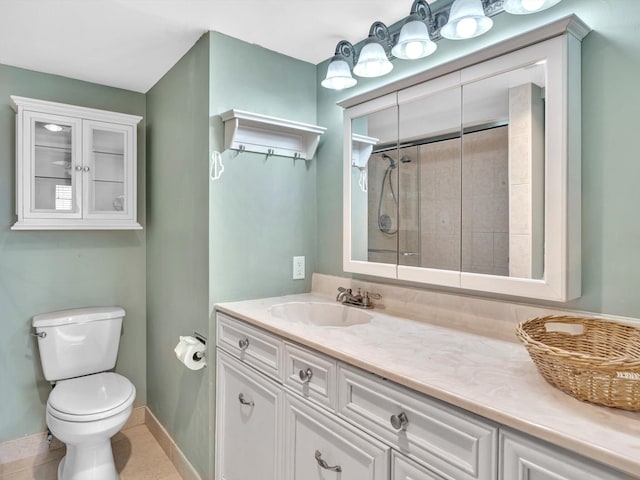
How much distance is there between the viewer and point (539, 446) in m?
0.75

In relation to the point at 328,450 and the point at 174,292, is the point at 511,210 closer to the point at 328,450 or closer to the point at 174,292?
the point at 328,450

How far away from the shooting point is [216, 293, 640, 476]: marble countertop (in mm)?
704

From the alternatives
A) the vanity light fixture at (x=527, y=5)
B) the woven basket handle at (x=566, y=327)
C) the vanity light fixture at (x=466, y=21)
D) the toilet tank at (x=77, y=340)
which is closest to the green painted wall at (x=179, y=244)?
the toilet tank at (x=77, y=340)

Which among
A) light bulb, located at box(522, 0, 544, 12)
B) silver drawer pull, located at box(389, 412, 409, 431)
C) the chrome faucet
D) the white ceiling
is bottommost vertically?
silver drawer pull, located at box(389, 412, 409, 431)

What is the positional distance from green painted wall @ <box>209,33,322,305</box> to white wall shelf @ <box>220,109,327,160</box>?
0.05 metres

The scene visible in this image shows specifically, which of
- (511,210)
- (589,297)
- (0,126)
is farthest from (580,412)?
(0,126)

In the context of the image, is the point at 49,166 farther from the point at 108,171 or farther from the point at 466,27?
the point at 466,27

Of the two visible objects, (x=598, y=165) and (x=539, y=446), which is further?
(x=598, y=165)

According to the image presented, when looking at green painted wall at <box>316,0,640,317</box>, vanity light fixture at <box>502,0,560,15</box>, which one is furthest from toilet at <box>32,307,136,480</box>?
vanity light fixture at <box>502,0,560,15</box>

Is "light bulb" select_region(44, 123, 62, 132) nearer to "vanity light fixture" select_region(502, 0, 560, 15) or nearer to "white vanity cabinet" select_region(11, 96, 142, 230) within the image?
"white vanity cabinet" select_region(11, 96, 142, 230)

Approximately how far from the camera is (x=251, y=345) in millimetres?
1630

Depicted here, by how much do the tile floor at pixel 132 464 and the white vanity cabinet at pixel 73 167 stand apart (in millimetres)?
1360

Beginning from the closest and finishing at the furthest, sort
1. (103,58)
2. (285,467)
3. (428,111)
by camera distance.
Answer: (285,467) < (428,111) < (103,58)

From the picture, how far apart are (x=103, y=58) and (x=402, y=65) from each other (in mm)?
1642
